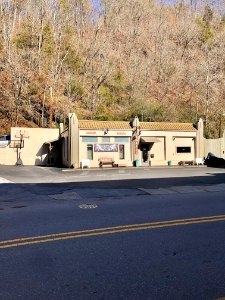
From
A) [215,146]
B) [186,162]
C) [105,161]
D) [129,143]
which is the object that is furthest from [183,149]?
[105,161]

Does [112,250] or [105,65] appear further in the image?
[105,65]

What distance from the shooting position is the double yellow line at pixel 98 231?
21.6 ft

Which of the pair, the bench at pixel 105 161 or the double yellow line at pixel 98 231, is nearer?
the double yellow line at pixel 98 231

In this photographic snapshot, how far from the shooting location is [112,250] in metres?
6.12

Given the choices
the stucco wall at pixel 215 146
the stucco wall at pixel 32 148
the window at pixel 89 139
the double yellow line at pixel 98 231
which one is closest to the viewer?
the double yellow line at pixel 98 231

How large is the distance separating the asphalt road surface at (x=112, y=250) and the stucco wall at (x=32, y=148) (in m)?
28.3

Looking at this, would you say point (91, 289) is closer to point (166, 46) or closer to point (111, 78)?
point (111, 78)

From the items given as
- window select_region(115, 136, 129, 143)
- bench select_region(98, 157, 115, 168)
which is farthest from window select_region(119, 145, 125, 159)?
bench select_region(98, 157, 115, 168)

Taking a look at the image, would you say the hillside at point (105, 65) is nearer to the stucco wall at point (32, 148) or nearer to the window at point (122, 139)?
the stucco wall at point (32, 148)

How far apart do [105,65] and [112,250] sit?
59.9 meters

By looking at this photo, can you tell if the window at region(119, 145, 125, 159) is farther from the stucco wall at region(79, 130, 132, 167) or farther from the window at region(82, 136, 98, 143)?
the window at region(82, 136, 98, 143)

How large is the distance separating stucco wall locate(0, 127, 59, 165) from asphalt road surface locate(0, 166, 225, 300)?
1113 inches

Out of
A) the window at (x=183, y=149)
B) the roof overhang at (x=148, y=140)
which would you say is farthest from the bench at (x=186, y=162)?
the roof overhang at (x=148, y=140)

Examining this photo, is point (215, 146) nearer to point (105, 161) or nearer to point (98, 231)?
point (105, 161)
